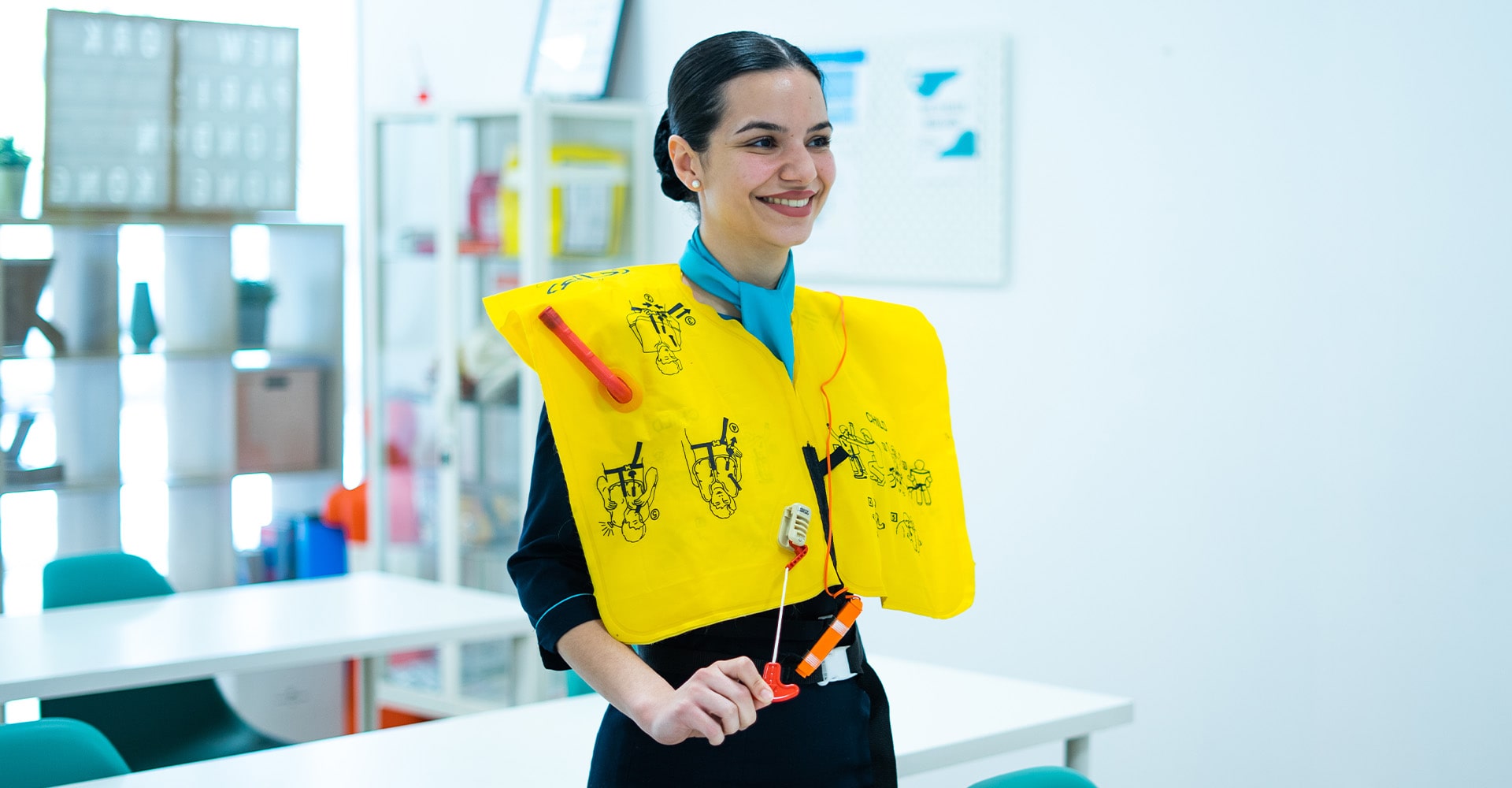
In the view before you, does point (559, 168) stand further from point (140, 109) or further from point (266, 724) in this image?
point (266, 724)

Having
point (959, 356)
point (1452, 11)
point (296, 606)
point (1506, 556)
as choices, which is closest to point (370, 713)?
point (296, 606)

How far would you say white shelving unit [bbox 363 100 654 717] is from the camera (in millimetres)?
4316

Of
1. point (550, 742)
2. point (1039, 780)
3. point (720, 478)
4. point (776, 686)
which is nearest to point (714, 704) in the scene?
point (776, 686)

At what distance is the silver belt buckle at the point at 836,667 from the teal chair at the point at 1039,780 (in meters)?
0.39

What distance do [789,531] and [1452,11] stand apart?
2063mm

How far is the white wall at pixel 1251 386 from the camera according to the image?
2686 mm

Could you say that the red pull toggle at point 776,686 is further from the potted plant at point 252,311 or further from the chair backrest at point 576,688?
the potted plant at point 252,311

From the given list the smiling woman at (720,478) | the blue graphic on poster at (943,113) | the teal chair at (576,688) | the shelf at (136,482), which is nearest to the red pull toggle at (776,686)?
the smiling woman at (720,478)

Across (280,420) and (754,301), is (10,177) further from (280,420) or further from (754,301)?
(754,301)

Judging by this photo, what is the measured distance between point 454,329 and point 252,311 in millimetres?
860

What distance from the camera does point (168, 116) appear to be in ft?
14.8

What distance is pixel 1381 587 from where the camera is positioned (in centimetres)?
282

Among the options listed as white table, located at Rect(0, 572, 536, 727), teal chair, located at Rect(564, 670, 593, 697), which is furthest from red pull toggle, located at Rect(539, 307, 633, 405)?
white table, located at Rect(0, 572, 536, 727)

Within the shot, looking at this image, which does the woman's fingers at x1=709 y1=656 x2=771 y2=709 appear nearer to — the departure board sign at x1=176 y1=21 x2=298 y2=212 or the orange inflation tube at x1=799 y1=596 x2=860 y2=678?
the orange inflation tube at x1=799 y1=596 x2=860 y2=678
